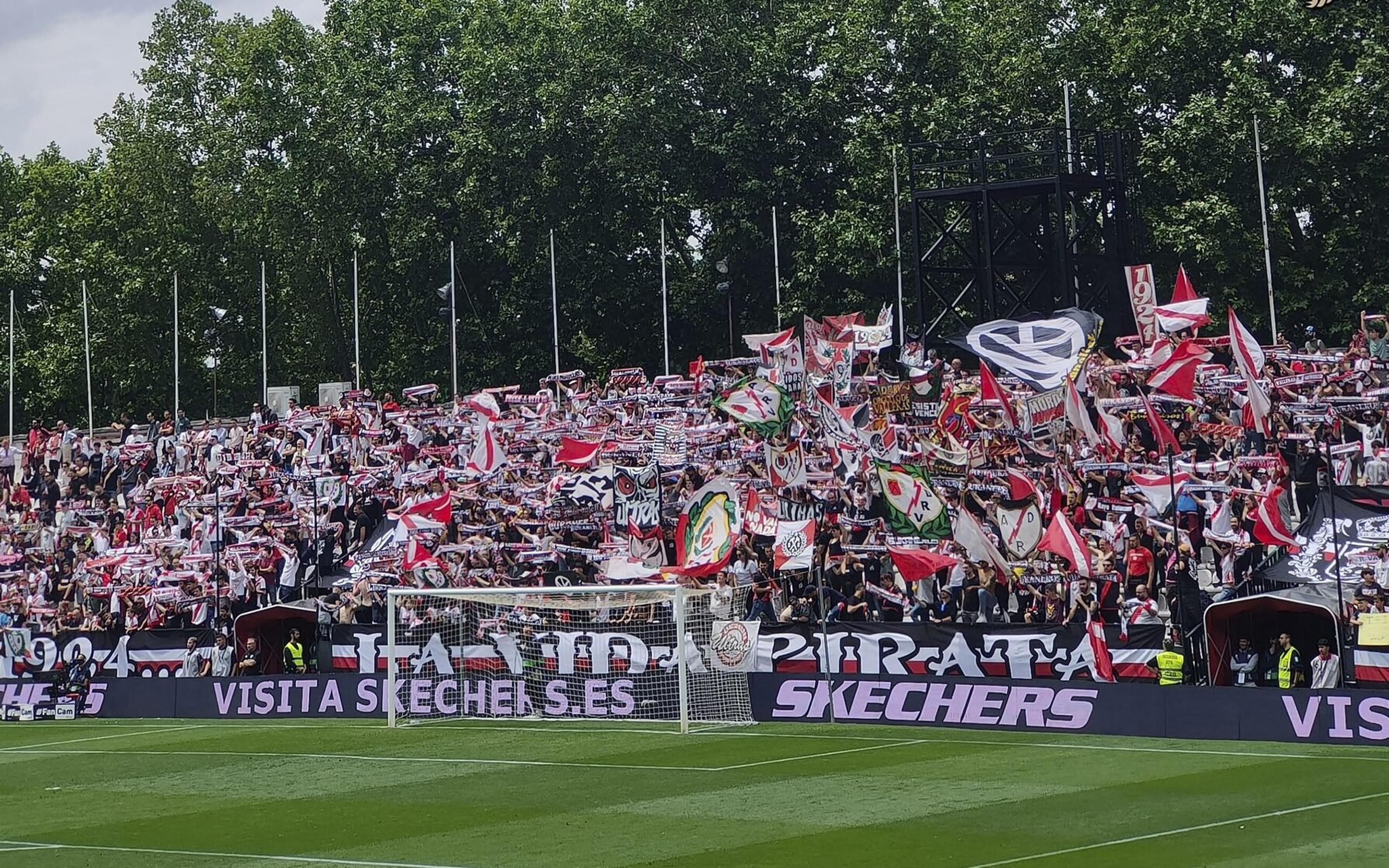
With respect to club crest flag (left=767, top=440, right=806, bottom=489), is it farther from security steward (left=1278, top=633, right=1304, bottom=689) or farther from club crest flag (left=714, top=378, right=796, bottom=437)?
security steward (left=1278, top=633, right=1304, bottom=689)

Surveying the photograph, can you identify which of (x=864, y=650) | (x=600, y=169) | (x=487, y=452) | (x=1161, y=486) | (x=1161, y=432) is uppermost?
(x=600, y=169)

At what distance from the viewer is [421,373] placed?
227 feet

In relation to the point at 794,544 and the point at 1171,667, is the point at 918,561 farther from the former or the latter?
the point at 1171,667

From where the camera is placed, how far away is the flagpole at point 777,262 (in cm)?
5347

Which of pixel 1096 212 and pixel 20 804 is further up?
pixel 1096 212

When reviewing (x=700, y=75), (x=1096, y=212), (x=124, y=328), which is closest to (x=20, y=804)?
(x=1096, y=212)

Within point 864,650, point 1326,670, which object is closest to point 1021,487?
point 864,650

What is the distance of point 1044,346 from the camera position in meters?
34.6

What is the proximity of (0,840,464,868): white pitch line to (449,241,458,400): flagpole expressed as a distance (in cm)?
2887

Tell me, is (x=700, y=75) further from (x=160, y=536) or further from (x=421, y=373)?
(x=160, y=536)

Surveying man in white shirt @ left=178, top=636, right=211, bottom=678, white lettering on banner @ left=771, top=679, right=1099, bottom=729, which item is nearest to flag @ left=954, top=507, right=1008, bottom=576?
white lettering on banner @ left=771, top=679, right=1099, bottom=729

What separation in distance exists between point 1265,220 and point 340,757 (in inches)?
1098

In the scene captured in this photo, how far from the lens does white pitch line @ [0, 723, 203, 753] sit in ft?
112

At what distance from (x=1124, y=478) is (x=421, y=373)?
132ft
